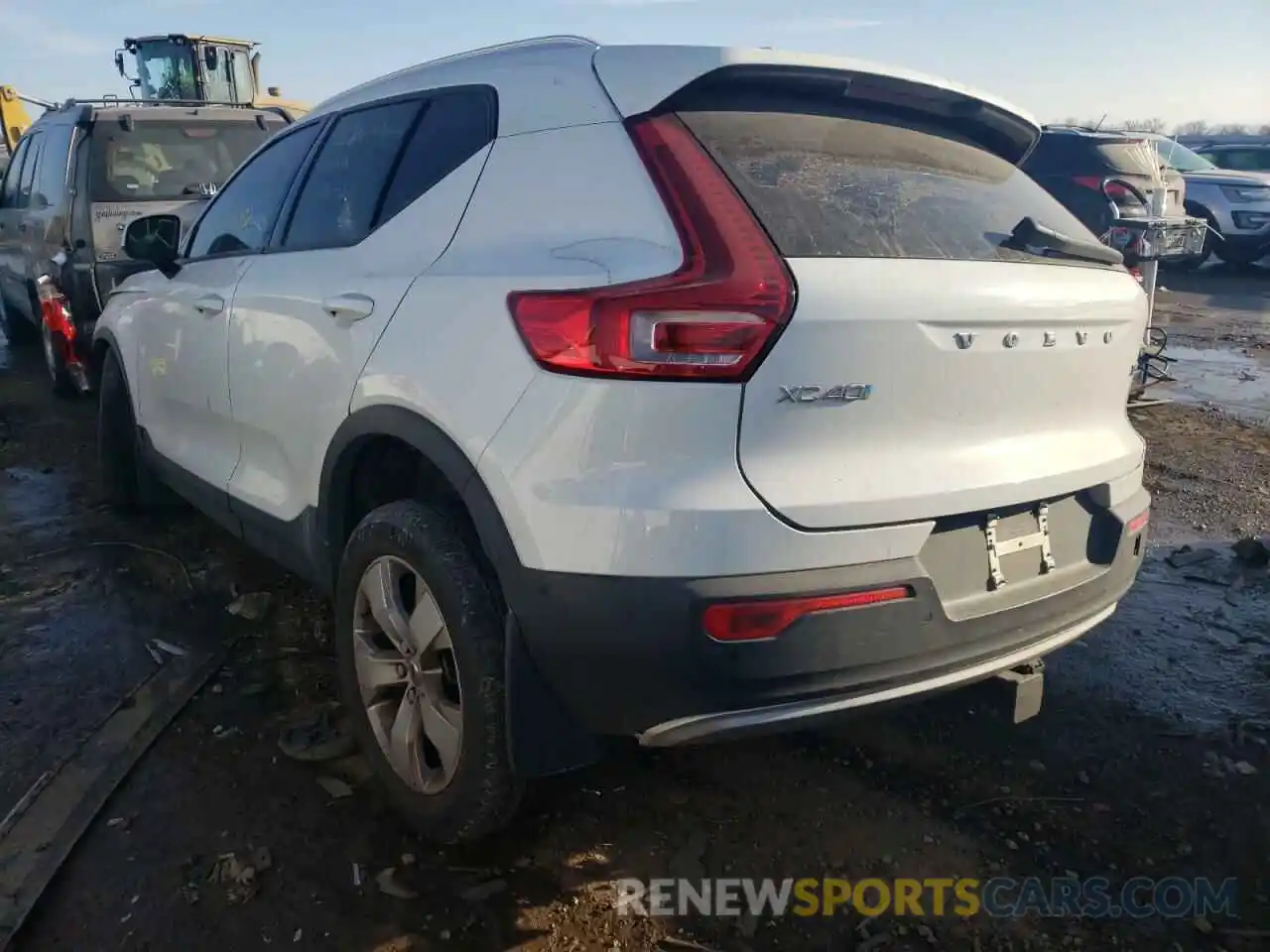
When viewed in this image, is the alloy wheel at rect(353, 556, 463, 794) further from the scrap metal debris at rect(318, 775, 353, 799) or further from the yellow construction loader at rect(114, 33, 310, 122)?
the yellow construction loader at rect(114, 33, 310, 122)

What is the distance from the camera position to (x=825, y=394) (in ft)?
6.45

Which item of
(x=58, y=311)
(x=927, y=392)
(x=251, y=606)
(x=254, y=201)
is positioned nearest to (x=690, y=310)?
(x=927, y=392)

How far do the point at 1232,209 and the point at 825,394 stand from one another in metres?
14.5

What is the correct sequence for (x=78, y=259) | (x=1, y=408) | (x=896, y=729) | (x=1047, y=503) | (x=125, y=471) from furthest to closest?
(x=1, y=408) → (x=78, y=259) → (x=125, y=471) → (x=896, y=729) → (x=1047, y=503)

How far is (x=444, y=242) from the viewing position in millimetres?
2461

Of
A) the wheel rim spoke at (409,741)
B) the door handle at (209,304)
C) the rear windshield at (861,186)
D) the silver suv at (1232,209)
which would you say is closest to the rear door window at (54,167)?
the door handle at (209,304)

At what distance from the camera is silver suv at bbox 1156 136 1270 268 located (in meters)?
13.7

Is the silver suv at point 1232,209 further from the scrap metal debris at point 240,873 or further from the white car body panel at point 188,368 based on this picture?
the scrap metal debris at point 240,873

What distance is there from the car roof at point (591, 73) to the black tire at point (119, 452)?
271 cm

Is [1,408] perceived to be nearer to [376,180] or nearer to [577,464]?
[376,180]

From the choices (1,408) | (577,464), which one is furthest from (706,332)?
(1,408)

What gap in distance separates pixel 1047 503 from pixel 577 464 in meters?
1.10

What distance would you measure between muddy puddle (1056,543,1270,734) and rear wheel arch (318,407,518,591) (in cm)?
204

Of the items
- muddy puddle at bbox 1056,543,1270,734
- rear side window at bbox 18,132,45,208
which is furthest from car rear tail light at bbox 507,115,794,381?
rear side window at bbox 18,132,45,208
